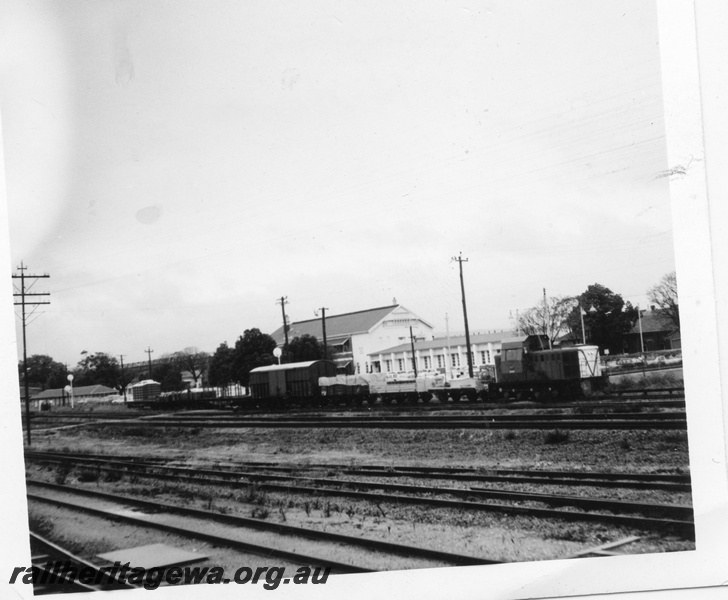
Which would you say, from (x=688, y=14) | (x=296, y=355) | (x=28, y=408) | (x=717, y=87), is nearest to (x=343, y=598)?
(x=296, y=355)

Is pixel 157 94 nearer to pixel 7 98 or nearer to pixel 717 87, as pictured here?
pixel 7 98

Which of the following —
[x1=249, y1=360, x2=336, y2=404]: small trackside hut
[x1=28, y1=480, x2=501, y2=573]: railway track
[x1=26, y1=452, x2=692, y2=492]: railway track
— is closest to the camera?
[x1=28, y1=480, x2=501, y2=573]: railway track

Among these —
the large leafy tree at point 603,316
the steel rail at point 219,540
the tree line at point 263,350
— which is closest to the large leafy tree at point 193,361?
the tree line at point 263,350

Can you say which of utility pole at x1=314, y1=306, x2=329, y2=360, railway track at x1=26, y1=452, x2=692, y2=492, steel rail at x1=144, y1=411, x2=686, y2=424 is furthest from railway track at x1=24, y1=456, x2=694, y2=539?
utility pole at x1=314, y1=306, x2=329, y2=360

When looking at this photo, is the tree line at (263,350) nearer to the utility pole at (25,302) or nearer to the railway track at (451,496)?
the utility pole at (25,302)

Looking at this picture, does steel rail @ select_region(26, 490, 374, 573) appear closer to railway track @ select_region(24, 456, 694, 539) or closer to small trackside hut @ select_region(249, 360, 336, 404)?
railway track @ select_region(24, 456, 694, 539)

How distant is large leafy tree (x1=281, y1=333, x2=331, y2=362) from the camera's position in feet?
8.63

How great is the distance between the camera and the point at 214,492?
8.94 feet

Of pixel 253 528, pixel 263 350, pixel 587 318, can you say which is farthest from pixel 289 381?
pixel 587 318

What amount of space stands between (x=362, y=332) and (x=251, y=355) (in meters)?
0.60

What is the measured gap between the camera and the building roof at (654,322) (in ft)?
7.35

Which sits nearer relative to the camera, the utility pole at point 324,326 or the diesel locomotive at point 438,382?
the utility pole at point 324,326

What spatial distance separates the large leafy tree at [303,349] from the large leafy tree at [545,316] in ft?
3.20

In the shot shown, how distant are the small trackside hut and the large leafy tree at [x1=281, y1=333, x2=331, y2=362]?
0.04 meters
